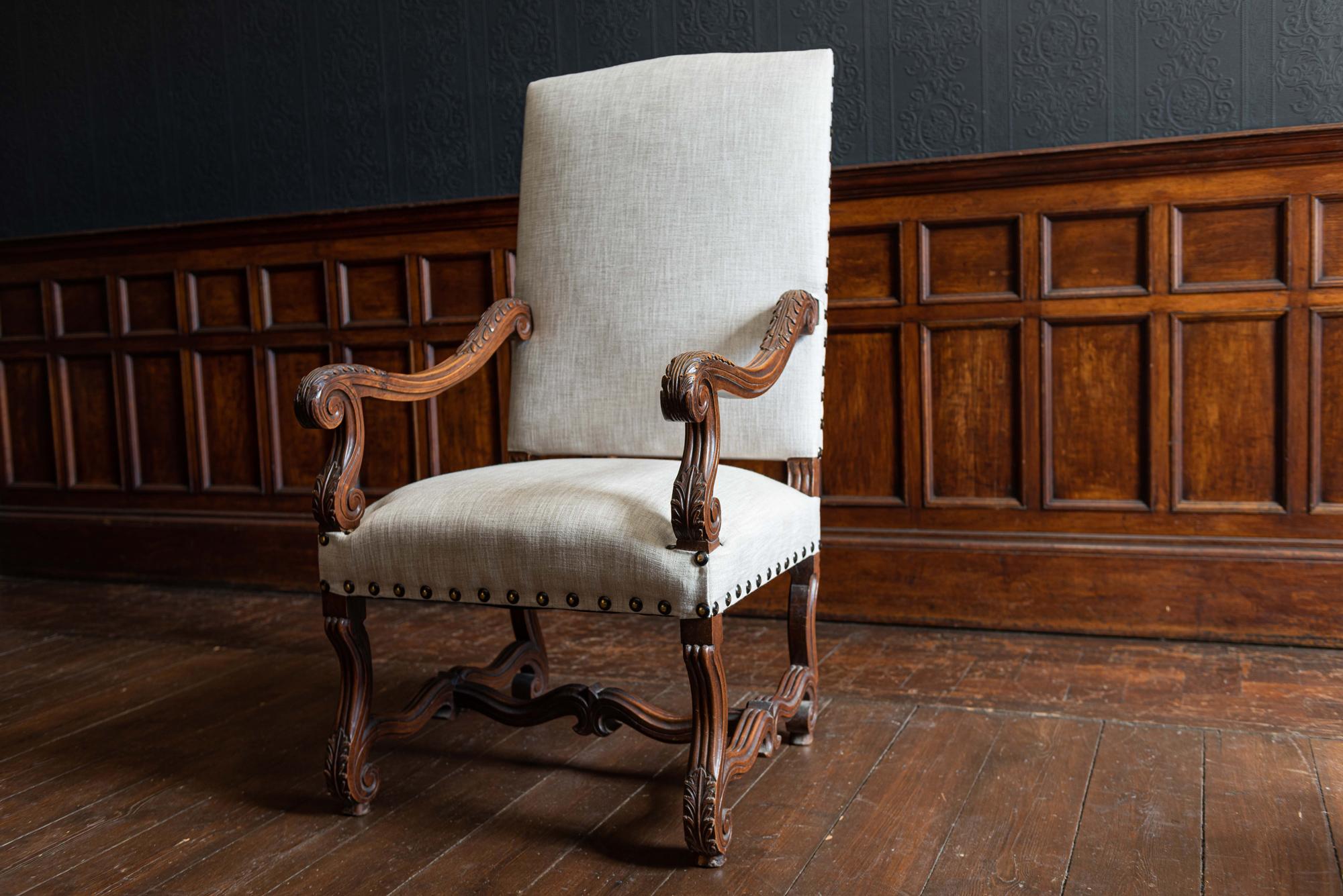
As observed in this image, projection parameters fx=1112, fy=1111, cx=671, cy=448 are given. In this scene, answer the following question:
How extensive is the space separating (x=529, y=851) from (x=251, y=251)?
2317mm

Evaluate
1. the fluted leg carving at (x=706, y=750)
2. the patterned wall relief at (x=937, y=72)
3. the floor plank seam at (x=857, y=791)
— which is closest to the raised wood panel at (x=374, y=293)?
the patterned wall relief at (x=937, y=72)

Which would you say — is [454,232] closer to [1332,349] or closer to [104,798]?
[104,798]

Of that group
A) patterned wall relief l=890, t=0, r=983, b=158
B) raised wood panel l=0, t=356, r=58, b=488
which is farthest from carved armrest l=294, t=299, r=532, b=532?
raised wood panel l=0, t=356, r=58, b=488

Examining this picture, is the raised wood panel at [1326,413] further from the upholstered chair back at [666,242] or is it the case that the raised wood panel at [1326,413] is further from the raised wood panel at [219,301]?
the raised wood panel at [219,301]

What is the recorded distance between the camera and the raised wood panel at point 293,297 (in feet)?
10.4

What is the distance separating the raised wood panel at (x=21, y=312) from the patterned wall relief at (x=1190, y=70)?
3228mm

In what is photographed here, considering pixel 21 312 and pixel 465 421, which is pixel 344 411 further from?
pixel 21 312

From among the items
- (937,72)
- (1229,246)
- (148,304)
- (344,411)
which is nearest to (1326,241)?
(1229,246)

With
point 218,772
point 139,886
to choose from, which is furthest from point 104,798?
point 139,886

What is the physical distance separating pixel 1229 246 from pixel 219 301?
8.79 ft

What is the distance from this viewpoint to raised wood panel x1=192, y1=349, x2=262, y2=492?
3.26m

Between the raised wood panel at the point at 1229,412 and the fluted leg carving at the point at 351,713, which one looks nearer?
the fluted leg carving at the point at 351,713

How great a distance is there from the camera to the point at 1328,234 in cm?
228

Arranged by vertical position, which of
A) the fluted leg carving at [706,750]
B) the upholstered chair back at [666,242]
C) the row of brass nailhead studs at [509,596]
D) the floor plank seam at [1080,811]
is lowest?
the floor plank seam at [1080,811]
